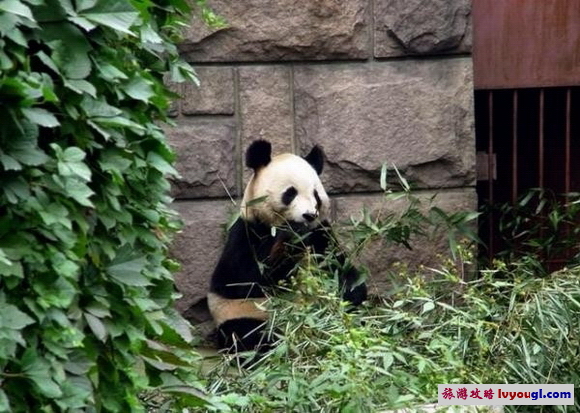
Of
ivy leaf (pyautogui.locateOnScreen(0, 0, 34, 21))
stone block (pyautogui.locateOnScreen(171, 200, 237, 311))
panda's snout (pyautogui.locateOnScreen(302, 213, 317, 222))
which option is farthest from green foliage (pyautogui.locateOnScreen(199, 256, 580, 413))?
ivy leaf (pyautogui.locateOnScreen(0, 0, 34, 21))

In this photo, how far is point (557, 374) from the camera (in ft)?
13.3

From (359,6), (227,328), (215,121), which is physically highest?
(359,6)

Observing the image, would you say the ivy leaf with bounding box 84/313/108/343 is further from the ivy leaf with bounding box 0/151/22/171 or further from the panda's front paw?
the panda's front paw

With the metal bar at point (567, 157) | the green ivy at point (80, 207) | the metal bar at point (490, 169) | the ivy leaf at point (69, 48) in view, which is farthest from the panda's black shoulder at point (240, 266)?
the ivy leaf at point (69, 48)

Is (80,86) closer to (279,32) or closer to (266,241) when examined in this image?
(266,241)

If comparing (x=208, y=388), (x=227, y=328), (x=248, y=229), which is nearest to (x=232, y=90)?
(x=248, y=229)

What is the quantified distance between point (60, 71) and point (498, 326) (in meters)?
2.19

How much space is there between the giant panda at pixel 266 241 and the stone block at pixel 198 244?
0.57 feet

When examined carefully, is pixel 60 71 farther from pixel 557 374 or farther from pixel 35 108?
pixel 557 374

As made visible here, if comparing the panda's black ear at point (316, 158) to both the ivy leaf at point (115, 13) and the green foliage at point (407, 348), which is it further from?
the ivy leaf at point (115, 13)

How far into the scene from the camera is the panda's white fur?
5000 millimetres

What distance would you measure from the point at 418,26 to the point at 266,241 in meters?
1.21

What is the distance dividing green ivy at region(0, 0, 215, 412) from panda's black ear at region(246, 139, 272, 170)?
2.10m

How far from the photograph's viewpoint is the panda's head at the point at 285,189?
197 inches
